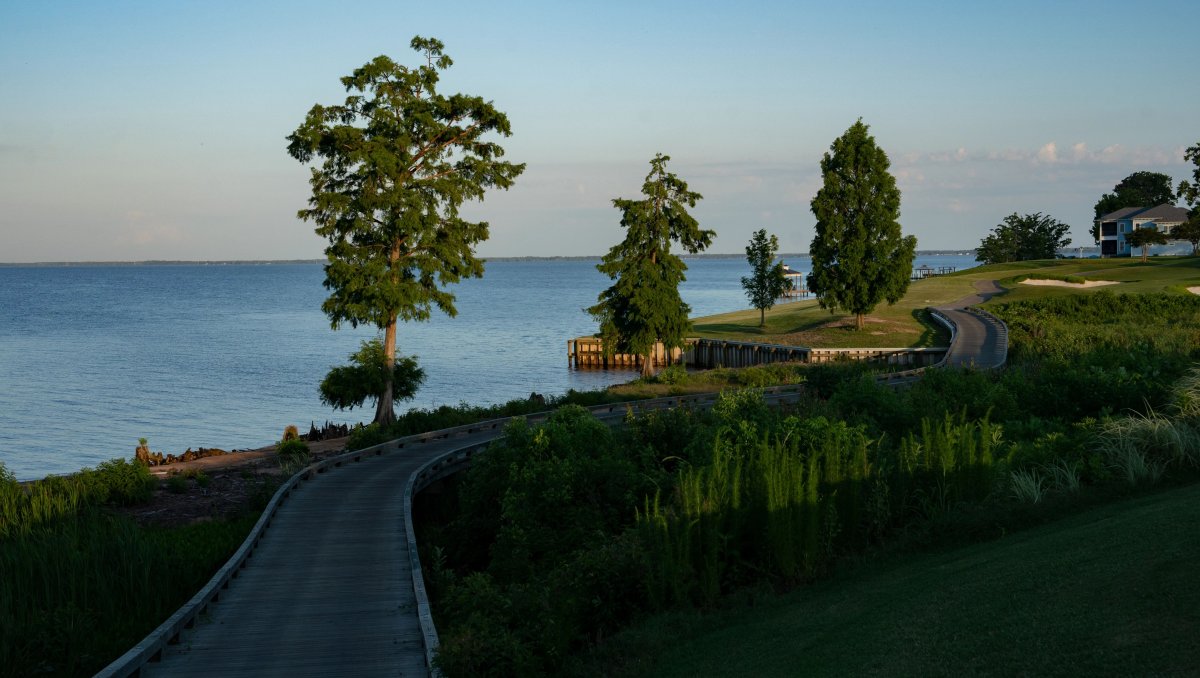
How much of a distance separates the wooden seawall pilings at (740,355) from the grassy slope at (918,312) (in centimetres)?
192

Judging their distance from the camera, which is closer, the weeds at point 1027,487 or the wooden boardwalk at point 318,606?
the wooden boardwalk at point 318,606

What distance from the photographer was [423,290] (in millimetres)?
42562

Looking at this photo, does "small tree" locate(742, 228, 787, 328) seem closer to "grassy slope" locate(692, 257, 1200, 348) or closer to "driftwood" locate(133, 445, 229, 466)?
"grassy slope" locate(692, 257, 1200, 348)

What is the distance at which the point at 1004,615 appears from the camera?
1009 centimetres

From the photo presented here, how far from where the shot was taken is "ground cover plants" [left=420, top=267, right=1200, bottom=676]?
14.6 metres

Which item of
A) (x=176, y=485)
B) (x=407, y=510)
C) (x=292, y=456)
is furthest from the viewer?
(x=292, y=456)

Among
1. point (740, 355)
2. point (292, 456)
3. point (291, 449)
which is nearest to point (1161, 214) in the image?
point (740, 355)

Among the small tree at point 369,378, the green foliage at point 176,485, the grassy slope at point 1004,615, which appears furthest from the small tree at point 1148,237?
the grassy slope at point 1004,615

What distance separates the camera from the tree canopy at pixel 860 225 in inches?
2501

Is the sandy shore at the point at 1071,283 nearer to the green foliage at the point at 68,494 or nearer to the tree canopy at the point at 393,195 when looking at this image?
the tree canopy at the point at 393,195

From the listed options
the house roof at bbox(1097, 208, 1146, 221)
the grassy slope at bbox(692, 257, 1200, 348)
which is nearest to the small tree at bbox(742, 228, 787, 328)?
the grassy slope at bbox(692, 257, 1200, 348)

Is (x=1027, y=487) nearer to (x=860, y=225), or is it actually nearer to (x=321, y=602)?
(x=321, y=602)

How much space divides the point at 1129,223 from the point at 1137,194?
25476 mm

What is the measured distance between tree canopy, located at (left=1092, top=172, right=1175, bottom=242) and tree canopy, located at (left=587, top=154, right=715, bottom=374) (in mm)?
116580
